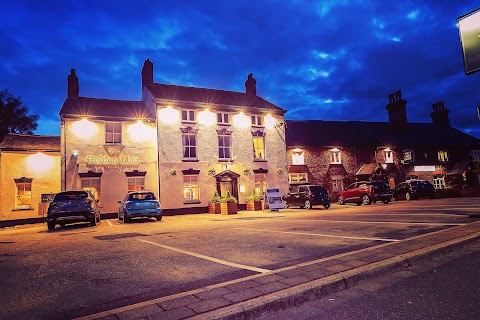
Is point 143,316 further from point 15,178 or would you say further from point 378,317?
point 15,178

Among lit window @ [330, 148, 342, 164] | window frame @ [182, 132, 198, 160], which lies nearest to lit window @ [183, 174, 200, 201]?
window frame @ [182, 132, 198, 160]

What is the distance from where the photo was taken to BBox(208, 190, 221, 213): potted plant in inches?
802

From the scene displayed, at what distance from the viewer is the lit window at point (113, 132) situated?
68.2 ft

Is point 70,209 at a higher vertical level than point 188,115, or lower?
lower

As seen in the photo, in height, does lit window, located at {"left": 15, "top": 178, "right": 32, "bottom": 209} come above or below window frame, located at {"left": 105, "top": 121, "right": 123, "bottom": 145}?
below

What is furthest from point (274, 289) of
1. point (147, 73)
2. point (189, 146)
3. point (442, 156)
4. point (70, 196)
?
point (442, 156)

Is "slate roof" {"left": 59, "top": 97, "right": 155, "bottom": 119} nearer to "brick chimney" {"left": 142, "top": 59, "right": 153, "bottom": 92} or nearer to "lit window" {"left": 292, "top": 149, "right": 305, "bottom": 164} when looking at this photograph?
"brick chimney" {"left": 142, "top": 59, "right": 153, "bottom": 92}

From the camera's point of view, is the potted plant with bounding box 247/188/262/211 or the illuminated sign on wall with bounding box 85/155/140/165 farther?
the potted plant with bounding box 247/188/262/211

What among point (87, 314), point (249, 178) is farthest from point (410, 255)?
point (249, 178)

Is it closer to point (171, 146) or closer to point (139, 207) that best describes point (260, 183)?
point (171, 146)

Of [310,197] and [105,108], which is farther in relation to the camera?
[105,108]

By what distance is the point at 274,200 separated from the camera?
19625 millimetres

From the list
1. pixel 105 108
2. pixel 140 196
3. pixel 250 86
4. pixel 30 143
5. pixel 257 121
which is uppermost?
pixel 250 86

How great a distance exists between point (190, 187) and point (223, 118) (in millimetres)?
6338
